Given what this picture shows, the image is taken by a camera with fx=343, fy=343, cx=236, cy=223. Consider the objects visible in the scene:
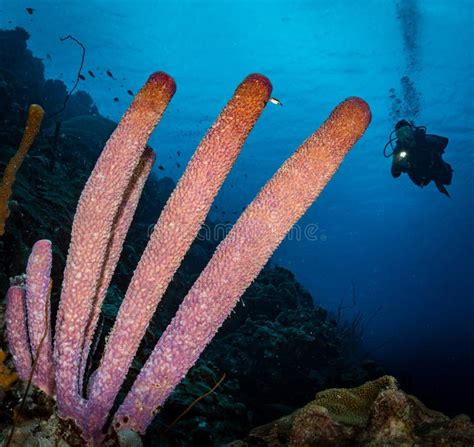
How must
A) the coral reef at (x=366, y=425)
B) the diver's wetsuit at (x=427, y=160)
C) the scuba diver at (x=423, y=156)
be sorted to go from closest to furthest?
the coral reef at (x=366, y=425), the scuba diver at (x=423, y=156), the diver's wetsuit at (x=427, y=160)

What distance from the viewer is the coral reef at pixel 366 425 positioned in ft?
4.57

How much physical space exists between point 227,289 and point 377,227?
100915 millimetres

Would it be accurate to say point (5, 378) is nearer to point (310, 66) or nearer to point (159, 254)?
point (159, 254)

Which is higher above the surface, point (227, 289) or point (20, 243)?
point (227, 289)

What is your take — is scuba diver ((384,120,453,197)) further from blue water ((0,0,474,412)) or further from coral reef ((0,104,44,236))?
coral reef ((0,104,44,236))

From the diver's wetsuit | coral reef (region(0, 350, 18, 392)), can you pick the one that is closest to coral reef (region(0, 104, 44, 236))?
coral reef (region(0, 350, 18, 392))

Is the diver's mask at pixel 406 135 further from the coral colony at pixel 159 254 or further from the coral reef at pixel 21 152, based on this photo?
the coral reef at pixel 21 152

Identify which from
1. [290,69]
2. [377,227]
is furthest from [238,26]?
[377,227]

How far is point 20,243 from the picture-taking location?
452cm

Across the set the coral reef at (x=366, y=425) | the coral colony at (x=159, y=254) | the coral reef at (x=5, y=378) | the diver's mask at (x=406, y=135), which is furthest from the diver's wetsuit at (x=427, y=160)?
the coral reef at (x=5, y=378)

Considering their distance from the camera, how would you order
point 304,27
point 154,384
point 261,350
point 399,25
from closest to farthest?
point 154,384, point 261,350, point 399,25, point 304,27

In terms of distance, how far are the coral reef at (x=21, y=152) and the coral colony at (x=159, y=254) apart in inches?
37.1

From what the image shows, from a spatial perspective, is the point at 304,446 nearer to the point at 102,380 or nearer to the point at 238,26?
the point at 102,380

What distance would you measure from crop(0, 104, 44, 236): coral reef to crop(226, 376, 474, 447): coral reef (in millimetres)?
2376
